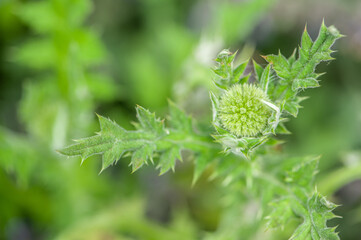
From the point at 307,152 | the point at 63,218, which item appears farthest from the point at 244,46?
the point at 63,218

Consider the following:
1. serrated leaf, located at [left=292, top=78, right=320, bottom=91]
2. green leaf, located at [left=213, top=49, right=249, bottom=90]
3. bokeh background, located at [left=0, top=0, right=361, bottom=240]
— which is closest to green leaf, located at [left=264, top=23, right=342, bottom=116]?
serrated leaf, located at [left=292, top=78, right=320, bottom=91]

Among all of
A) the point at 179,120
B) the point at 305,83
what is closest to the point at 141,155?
the point at 179,120

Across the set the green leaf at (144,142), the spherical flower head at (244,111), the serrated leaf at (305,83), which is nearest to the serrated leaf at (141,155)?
the green leaf at (144,142)

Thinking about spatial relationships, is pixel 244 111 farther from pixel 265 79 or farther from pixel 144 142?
pixel 144 142

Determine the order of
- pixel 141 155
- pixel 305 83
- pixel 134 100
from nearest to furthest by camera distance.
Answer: pixel 305 83, pixel 141 155, pixel 134 100

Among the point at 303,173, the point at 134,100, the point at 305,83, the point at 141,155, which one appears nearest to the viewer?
the point at 305,83

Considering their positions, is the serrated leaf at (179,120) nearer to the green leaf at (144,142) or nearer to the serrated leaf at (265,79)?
the green leaf at (144,142)
